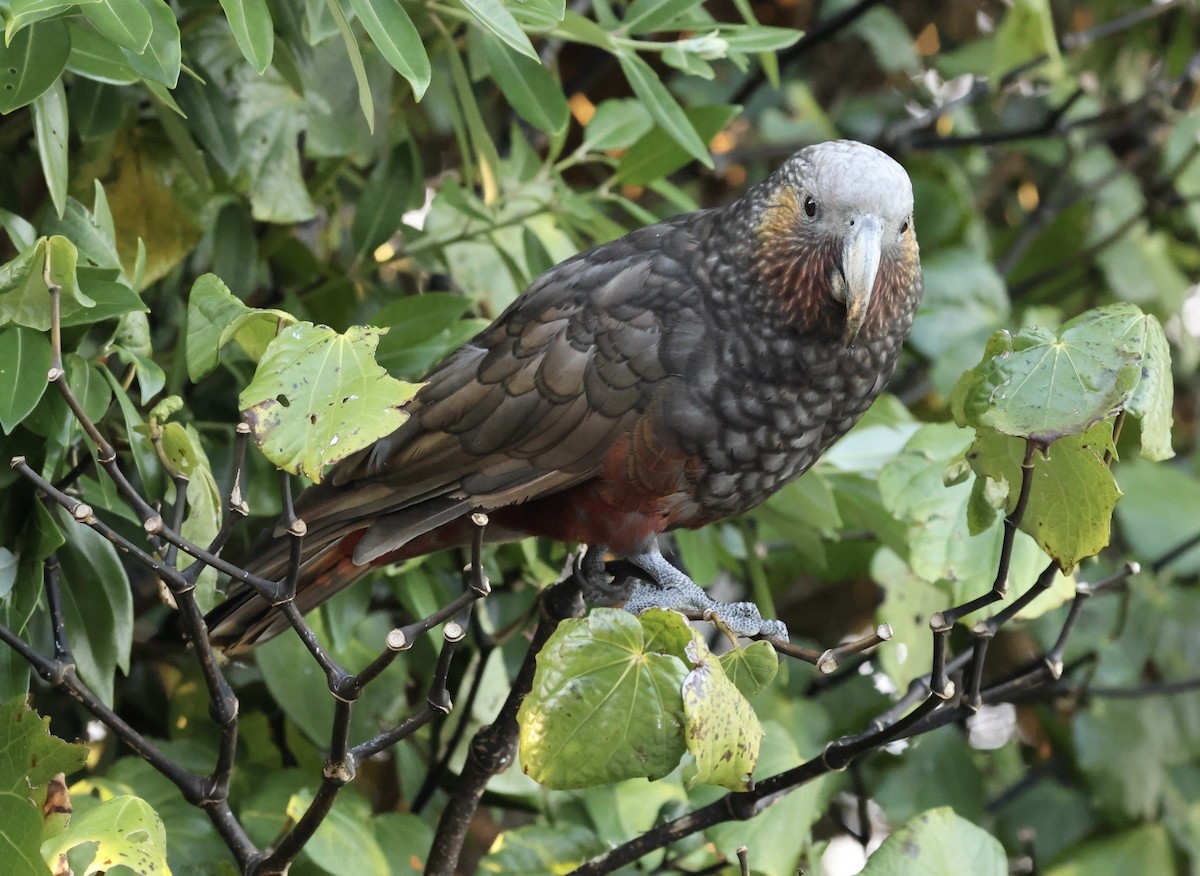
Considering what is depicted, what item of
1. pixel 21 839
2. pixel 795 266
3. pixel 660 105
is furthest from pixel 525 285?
pixel 21 839

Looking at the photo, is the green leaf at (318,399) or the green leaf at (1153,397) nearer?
the green leaf at (318,399)

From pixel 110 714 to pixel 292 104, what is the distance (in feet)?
2.45

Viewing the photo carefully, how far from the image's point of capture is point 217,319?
0.99 m

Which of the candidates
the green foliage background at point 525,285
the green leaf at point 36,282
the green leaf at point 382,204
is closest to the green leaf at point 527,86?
the green foliage background at point 525,285

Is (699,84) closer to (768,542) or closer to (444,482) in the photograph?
(768,542)

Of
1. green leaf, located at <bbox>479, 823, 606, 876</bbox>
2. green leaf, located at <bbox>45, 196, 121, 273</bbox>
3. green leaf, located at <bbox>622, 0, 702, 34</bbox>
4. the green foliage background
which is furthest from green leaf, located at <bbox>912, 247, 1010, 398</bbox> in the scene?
green leaf, located at <bbox>45, 196, 121, 273</bbox>

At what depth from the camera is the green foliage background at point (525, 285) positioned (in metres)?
1.12

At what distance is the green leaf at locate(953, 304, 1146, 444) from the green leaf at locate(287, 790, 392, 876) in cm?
76

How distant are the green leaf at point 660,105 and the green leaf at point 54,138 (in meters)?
0.57

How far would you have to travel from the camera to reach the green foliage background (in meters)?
1.12

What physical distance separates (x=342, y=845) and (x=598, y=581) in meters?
0.38

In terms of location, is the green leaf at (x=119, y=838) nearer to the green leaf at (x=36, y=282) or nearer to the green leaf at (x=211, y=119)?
the green leaf at (x=36, y=282)

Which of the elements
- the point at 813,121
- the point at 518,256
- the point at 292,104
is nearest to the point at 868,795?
the point at 518,256

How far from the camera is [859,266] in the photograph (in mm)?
1229
